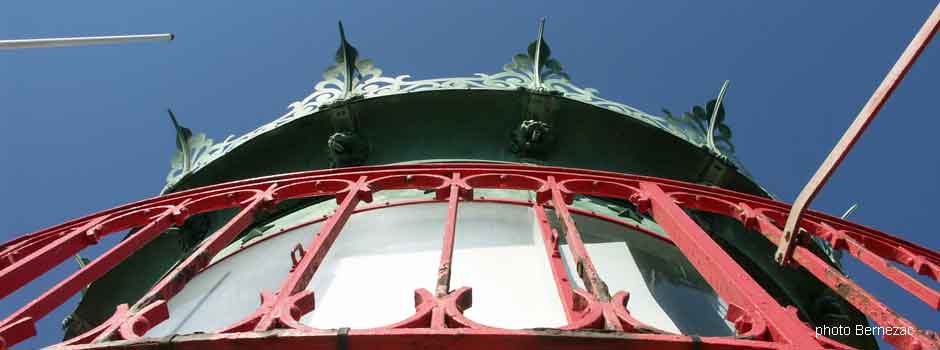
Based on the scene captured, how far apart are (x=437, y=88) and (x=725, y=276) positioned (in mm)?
4964

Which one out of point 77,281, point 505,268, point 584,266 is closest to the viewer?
point 584,266

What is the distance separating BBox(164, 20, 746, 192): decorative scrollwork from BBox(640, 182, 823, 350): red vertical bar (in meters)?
3.11

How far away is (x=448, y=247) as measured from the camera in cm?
331

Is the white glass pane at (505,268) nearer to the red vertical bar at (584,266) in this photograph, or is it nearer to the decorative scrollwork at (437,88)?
the red vertical bar at (584,266)

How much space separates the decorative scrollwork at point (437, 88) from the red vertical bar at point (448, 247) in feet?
10.6

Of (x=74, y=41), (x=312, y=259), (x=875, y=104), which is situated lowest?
(x=312, y=259)

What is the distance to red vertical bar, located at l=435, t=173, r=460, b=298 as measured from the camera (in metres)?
2.70

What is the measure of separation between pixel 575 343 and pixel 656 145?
5.86 meters

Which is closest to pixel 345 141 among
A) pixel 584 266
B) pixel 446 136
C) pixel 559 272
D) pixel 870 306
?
pixel 446 136

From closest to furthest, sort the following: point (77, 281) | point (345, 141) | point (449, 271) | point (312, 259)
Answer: point (449, 271) < point (312, 259) < point (77, 281) < point (345, 141)

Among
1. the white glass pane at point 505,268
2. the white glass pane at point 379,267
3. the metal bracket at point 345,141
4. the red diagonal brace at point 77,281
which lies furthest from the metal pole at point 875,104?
the metal bracket at point 345,141

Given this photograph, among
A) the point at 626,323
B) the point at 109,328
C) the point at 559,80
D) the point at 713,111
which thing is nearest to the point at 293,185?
the point at 109,328

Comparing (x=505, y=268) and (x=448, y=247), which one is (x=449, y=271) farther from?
(x=505, y=268)

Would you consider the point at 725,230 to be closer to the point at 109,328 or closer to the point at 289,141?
the point at 289,141
